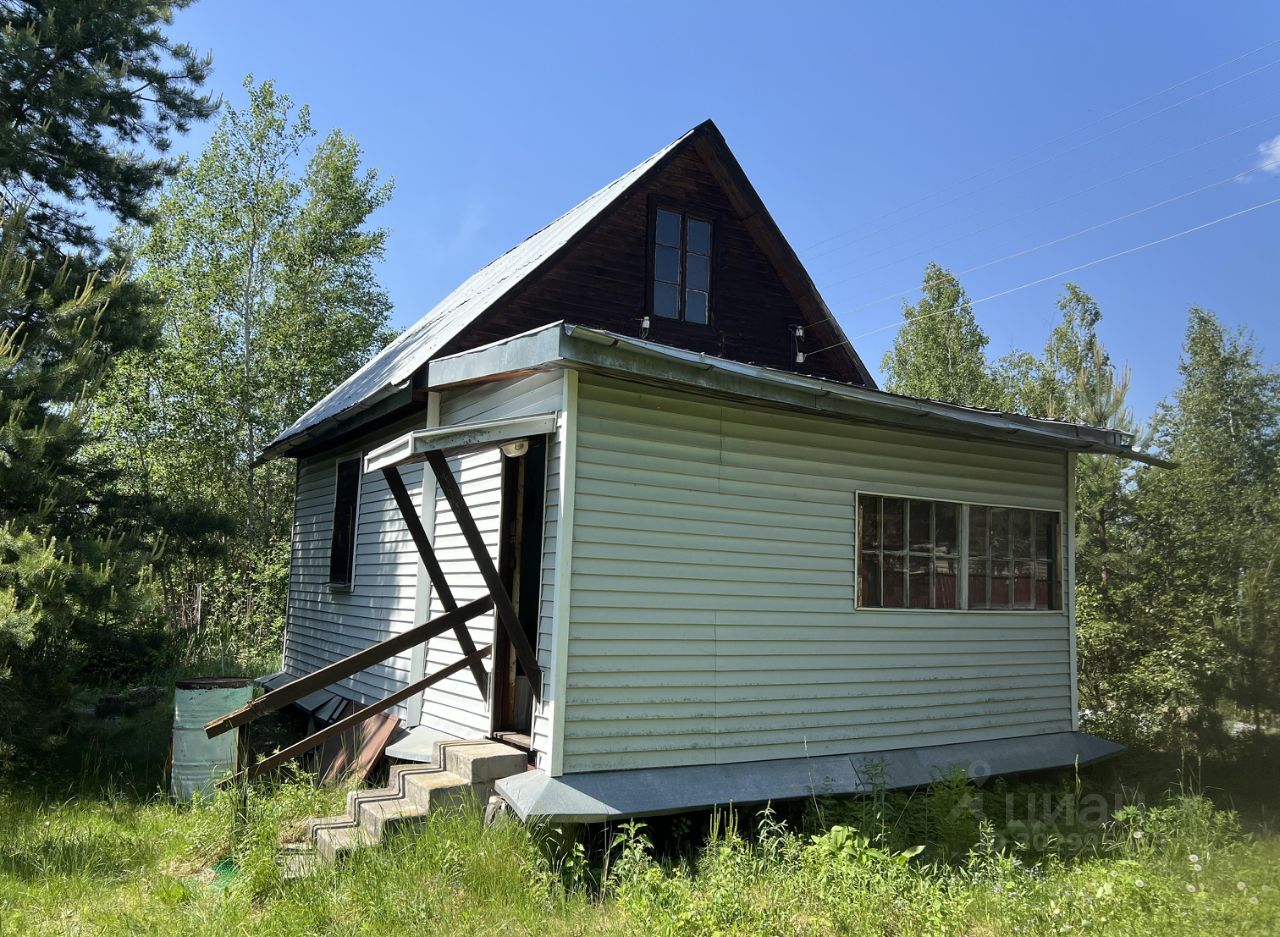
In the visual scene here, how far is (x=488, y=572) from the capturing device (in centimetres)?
551

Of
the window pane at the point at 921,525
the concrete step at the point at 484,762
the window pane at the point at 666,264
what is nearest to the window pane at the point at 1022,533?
the window pane at the point at 921,525

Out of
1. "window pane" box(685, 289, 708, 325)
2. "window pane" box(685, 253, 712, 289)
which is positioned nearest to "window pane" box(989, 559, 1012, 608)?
"window pane" box(685, 289, 708, 325)

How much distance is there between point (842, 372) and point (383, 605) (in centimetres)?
632

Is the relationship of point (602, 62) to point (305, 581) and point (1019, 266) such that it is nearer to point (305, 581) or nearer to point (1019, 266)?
point (305, 581)

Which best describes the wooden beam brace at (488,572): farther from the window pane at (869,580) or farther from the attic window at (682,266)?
the attic window at (682,266)

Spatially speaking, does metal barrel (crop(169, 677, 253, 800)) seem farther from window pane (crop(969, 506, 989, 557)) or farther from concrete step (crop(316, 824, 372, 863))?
window pane (crop(969, 506, 989, 557))

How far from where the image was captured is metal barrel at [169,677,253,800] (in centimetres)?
684

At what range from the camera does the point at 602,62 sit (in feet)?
41.7

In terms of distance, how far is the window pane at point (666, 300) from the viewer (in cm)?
973

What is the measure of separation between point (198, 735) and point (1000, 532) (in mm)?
7028

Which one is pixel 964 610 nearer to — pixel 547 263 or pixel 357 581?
pixel 547 263

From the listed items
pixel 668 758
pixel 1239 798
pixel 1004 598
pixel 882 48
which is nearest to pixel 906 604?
pixel 1004 598

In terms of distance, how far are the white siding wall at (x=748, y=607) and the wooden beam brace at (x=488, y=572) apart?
30 cm

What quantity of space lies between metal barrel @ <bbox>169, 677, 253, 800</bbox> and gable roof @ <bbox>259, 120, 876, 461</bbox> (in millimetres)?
2674
